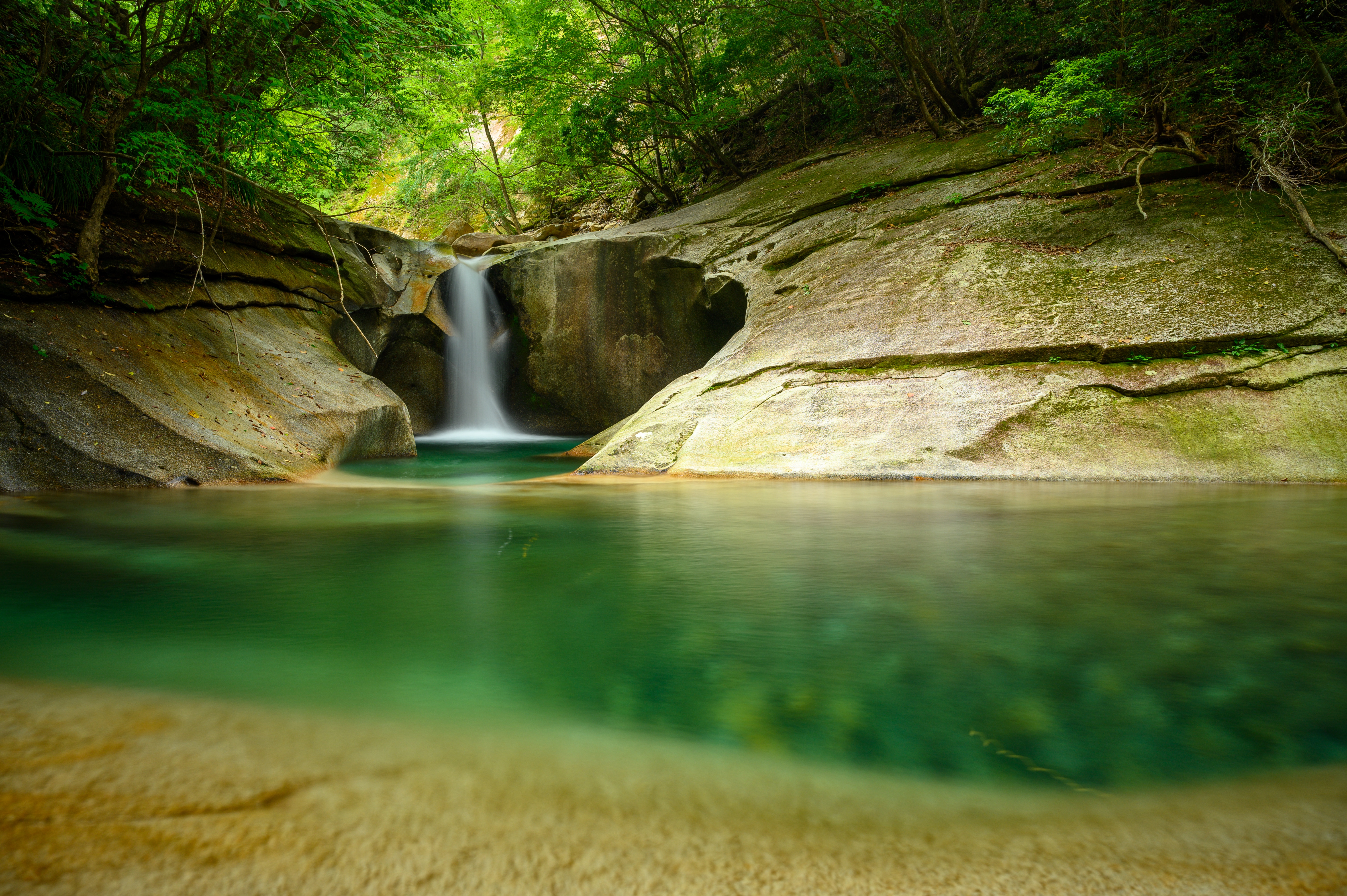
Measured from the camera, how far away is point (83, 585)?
3.24 metres

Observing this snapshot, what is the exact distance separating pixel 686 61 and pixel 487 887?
1623 centimetres

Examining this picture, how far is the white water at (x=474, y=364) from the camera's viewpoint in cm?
1543

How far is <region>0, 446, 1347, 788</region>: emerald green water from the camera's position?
1.87m

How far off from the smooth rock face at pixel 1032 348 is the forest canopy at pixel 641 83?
1.00 metres

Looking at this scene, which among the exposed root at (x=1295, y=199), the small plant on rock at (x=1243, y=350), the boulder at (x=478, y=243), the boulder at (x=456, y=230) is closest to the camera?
the small plant on rock at (x=1243, y=350)

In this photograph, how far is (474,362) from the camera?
16188 mm

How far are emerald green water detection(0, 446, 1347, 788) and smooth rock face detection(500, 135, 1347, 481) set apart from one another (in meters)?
1.29

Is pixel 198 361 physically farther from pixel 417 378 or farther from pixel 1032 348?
pixel 1032 348

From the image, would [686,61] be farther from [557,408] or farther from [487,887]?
[487,887]

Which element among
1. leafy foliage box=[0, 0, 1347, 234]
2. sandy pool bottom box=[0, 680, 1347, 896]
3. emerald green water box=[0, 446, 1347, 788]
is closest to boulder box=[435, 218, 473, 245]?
leafy foliage box=[0, 0, 1347, 234]

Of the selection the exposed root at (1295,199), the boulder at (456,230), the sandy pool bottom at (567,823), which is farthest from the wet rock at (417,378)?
the sandy pool bottom at (567,823)

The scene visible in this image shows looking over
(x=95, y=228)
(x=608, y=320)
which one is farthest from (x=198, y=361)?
(x=608, y=320)

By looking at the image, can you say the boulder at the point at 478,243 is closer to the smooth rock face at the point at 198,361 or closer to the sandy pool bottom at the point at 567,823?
the smooth rock face at the point at 198,361

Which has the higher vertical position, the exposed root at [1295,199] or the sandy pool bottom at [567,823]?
the exposed root at [1295,199]
